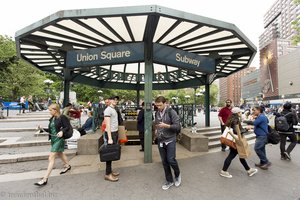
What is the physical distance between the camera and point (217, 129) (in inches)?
408

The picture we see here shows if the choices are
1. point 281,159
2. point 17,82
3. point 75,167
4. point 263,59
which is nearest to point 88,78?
point 75,167

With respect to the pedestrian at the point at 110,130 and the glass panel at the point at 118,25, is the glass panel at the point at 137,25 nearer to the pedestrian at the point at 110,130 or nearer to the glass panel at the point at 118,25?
the glass panel at the point at 118,25

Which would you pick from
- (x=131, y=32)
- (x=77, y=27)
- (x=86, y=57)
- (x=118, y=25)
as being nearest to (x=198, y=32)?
(x=131, y=32)

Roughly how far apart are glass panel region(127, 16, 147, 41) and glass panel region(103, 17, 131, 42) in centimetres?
20

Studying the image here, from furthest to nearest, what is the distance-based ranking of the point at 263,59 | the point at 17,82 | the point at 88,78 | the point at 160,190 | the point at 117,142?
the point at 263,59 → the point at 17,82 → the point at 88,78 → the point at 117,142 → the point at 160,190

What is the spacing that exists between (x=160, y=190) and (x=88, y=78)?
355 inches

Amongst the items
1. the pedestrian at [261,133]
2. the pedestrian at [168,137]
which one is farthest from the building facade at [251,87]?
the pedestrian at [168,137]

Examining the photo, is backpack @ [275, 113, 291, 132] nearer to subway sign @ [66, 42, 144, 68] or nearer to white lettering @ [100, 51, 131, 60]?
subway sign @ [66, 42, 144, 68]

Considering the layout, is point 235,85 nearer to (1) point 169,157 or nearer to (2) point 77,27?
(2) point 77,27

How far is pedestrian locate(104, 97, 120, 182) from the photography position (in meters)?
4.18

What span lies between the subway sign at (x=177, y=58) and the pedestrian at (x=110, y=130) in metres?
2.11

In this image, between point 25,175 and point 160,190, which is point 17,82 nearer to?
point 25,175

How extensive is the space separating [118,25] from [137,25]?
47 cm

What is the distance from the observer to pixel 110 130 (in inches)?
167
